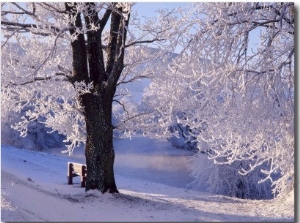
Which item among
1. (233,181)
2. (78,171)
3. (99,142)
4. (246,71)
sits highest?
(246,71)

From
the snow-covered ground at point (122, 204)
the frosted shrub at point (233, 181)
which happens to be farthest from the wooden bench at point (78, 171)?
the frosted shrub at point (233, 181)

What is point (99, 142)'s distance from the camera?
4.71 metres

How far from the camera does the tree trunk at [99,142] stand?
469cm

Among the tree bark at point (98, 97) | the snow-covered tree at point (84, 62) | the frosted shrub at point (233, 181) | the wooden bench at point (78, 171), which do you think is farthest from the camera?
the frosted shrub at point (233, 181)

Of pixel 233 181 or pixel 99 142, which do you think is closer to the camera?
pixel 99 142

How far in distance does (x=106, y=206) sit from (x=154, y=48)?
2133 mm

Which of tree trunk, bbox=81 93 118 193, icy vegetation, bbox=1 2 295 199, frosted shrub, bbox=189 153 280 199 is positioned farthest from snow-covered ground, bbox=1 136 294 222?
frosted shrub, bbox=189 153 280 199

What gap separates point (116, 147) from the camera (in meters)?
6.76

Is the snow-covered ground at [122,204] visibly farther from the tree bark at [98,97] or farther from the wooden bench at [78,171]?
the wooden bench at [78,171]

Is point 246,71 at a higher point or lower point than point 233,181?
higher

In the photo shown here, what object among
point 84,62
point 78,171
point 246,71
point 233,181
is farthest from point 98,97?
point 233,181

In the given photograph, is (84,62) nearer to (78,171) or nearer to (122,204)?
(122,204)

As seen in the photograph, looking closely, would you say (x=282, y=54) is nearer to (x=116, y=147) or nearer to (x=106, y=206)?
(x=106, y=206)

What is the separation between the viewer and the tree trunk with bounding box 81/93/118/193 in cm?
469
